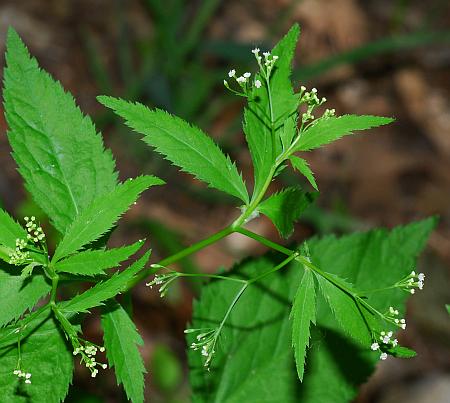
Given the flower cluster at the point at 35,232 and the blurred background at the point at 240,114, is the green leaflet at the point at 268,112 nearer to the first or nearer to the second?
the flower cluster at the point at 35,232

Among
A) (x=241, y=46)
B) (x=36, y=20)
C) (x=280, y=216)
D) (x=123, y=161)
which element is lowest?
(x=123, y=161)

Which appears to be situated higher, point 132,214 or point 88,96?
point 88,96

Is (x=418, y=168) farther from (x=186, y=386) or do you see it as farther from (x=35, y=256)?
(x=35, y=256)

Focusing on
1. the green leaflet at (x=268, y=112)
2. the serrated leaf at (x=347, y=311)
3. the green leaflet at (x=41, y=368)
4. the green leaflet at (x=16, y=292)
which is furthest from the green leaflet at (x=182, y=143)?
the green leaflet at (x=41, y=368)

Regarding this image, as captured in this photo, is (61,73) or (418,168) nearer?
(61,73)

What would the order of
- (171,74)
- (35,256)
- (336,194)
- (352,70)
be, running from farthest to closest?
(352,70)
(336,194)
(171,74)
(35,256)

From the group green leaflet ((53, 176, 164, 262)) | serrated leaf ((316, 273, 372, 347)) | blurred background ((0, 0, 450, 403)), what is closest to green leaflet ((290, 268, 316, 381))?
serrated leaf ((316, 273, 372, 347))

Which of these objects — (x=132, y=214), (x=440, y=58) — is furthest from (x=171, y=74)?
(x=440, y=58)
